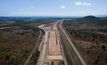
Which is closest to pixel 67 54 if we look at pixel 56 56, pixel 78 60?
pixel 56 56

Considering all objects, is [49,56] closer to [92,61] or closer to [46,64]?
[46,64]

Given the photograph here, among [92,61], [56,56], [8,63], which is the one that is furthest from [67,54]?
[8,63]

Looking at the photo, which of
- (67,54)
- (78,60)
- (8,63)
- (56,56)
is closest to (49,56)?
(56,56)

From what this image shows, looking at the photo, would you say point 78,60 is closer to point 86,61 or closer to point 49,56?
point 86,61

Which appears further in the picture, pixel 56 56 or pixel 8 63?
pixel 56 56

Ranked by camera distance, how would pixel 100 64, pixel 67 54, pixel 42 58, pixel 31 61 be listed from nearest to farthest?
1. pixel 100 64
2. pixel 31 61
3. pixel 42 58
4. pixel 67 54

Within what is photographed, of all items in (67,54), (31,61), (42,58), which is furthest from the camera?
(67,54)

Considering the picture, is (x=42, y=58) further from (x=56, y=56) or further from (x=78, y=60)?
(x=78, y=60)

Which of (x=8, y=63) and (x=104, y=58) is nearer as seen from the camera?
(x=8, y=63)

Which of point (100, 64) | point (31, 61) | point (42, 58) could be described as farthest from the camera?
point (42, 58)
